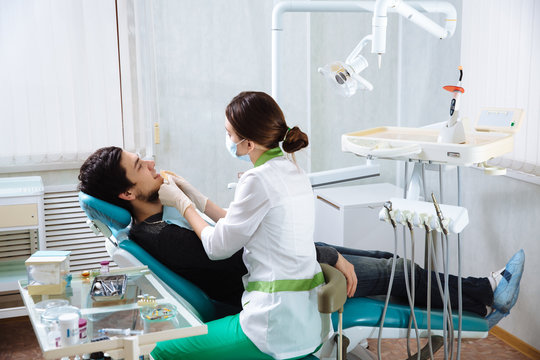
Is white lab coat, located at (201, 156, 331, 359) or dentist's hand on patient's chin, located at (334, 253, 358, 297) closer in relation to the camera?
white lab coat, located at (201, 156, 331, 359)

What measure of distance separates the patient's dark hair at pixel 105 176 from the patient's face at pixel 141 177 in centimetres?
2

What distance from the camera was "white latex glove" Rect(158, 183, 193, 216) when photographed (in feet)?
6.80

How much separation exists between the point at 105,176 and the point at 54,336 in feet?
2.55

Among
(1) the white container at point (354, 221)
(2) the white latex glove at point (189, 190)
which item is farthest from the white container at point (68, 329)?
(1) the white container at point (354, 221)

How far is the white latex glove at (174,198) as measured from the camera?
2.07 meters

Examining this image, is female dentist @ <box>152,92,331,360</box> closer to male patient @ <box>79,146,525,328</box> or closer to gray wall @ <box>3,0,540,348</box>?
male patient @ <box>79,146,525,328</box>

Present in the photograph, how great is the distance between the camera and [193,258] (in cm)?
207

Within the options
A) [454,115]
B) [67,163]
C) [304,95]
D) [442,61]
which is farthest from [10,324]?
[442,61]

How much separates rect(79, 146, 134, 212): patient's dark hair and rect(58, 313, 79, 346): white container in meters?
0.76

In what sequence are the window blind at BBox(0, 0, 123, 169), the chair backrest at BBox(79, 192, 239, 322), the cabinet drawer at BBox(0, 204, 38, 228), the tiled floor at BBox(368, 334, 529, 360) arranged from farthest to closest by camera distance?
the window blind at BBox(0, 0, 123, 169)
the cabinet drawer at BBox(0, 204, 38, 228)
the tiled floor at BBox(368, 334, 529, 360)
the chair backrest at BBox(79, 192, 239, 322)

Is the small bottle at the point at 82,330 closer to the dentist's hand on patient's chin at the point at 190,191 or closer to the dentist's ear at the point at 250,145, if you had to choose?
the dentist's ear at the point at 250,145

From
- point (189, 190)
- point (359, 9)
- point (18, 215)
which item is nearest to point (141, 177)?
point (189, 190)

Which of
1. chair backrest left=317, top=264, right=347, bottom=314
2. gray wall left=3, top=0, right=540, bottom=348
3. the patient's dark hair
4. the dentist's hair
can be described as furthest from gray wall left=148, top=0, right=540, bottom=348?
the dentist's hair

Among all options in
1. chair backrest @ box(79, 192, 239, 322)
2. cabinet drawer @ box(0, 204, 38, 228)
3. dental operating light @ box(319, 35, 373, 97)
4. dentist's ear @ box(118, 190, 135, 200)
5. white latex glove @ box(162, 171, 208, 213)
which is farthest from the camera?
cabinet drawer @ box(0, 204, 38, 228)
